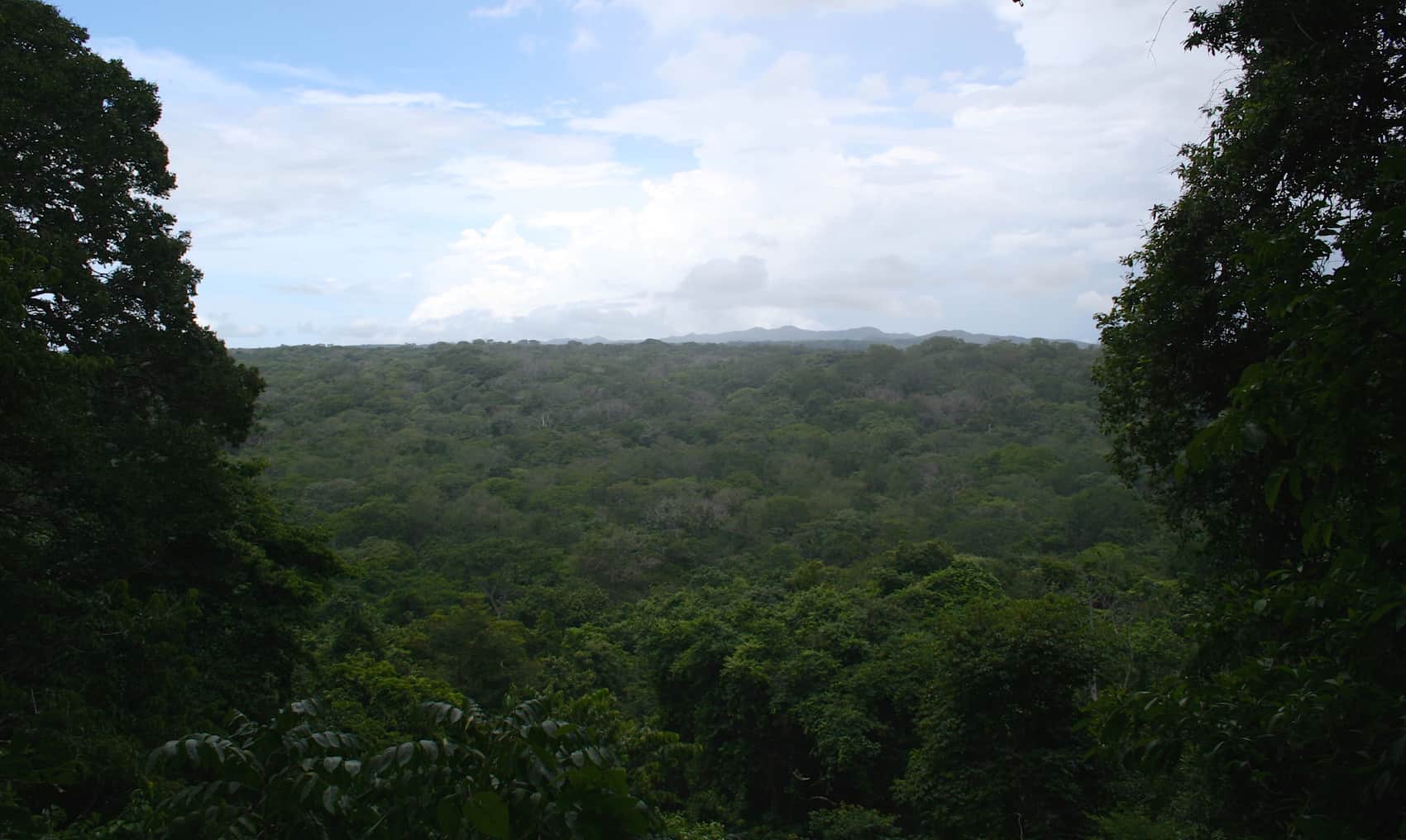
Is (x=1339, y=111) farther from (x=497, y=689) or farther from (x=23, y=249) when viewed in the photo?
(x=497, y=689)

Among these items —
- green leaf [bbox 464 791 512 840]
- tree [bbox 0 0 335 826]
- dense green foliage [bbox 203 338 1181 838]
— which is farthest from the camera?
dense green foliage [bbox 203 338 1181 838]

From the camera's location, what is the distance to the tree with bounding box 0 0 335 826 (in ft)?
17.7

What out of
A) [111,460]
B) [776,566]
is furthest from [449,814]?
[776,566]

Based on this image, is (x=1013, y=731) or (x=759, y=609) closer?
(x=1013, y=731)

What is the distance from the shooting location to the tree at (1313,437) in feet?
6.90

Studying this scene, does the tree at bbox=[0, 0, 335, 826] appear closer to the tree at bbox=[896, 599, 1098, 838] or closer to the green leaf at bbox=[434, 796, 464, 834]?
the green leaf at bbox=[434, 796, 464, 834]

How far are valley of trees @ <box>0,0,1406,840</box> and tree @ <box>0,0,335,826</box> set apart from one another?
3 cm

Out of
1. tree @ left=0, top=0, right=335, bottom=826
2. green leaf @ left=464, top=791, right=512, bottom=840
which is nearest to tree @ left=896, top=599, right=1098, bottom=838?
tree @ left=0, top=0, right=335, bottom=826

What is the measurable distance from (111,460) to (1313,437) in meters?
8.22

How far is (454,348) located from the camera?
73125 millimetres

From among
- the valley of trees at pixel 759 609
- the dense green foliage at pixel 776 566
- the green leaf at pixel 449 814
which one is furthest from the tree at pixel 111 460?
the green leaf at pixel 449 814

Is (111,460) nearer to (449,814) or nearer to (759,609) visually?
(449,814)

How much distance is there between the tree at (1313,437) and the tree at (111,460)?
5235 mm

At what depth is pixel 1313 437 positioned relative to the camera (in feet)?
A: 7.05
